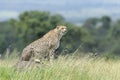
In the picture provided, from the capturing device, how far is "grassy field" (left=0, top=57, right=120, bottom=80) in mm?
8812

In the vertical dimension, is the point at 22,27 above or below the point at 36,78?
below

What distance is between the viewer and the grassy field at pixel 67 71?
347 inches

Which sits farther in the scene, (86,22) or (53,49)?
(86,22)

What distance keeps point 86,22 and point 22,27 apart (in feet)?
130

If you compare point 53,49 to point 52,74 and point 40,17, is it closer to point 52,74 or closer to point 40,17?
point 52,74

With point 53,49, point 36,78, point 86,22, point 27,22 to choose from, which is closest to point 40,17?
point 27,22

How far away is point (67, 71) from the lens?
9.21 m

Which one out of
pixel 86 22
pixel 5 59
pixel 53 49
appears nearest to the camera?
pixel 5 59

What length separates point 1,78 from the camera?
8.63 m

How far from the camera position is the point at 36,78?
8703mm

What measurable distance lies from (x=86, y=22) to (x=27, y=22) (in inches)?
1558

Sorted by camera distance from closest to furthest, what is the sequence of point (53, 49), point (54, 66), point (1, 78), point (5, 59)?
point (1, 78)
point (54, 66)
point (5, 59)
point (53, 49)

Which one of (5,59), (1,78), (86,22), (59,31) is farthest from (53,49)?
(86,22)

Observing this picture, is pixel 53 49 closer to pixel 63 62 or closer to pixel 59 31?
pixel 59 31
